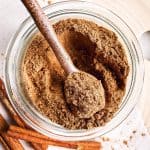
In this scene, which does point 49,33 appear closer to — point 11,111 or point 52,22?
point 52,22

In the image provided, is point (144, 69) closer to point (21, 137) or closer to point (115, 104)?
point (115, 104)

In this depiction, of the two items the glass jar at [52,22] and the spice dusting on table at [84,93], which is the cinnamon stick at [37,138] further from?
the spice dusting on table at [84,93]

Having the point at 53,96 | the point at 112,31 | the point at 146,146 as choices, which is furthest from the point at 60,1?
the point at 146,146

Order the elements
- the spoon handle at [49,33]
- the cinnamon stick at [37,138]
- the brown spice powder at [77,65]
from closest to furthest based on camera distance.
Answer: the spoon handle at [49,33]
the brown spice powder at [77,65]
the cinnamon stick at [37,138]

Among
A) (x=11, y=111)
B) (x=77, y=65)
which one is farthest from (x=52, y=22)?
(x=11, y=111)

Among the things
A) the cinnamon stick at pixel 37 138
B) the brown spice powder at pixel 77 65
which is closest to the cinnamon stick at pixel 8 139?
the cinnamon stick at pixel 37 138
